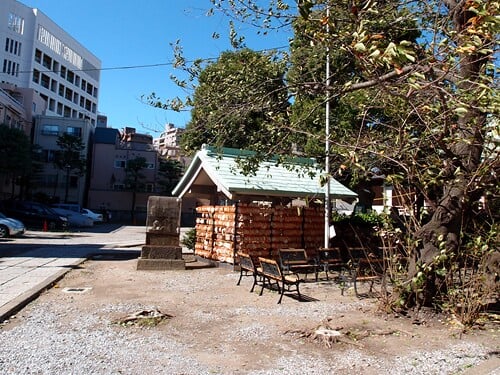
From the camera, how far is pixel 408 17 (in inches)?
297

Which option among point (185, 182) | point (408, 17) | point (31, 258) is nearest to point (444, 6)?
point (408, 17)

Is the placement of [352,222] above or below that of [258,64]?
below

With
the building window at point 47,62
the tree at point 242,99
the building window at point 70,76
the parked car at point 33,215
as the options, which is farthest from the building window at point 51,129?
the tree at point 242,99

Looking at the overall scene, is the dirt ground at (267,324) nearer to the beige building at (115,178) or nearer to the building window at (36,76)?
the beige building at (115,178)

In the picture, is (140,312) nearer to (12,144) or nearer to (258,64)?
(258,64)

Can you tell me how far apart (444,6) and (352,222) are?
938 centimetres

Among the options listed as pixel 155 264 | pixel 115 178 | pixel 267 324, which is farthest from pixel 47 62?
pixel 267 324

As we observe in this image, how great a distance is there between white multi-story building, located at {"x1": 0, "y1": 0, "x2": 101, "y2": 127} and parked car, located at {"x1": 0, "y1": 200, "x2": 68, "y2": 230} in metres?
28.8

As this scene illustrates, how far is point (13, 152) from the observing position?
124 ft

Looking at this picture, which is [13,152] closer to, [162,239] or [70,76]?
[162,239]

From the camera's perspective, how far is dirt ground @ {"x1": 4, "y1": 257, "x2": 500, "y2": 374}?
5414mm

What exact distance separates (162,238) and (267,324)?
671 centimetres

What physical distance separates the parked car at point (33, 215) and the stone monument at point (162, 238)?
70.1ft

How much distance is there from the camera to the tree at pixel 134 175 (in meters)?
51.4
